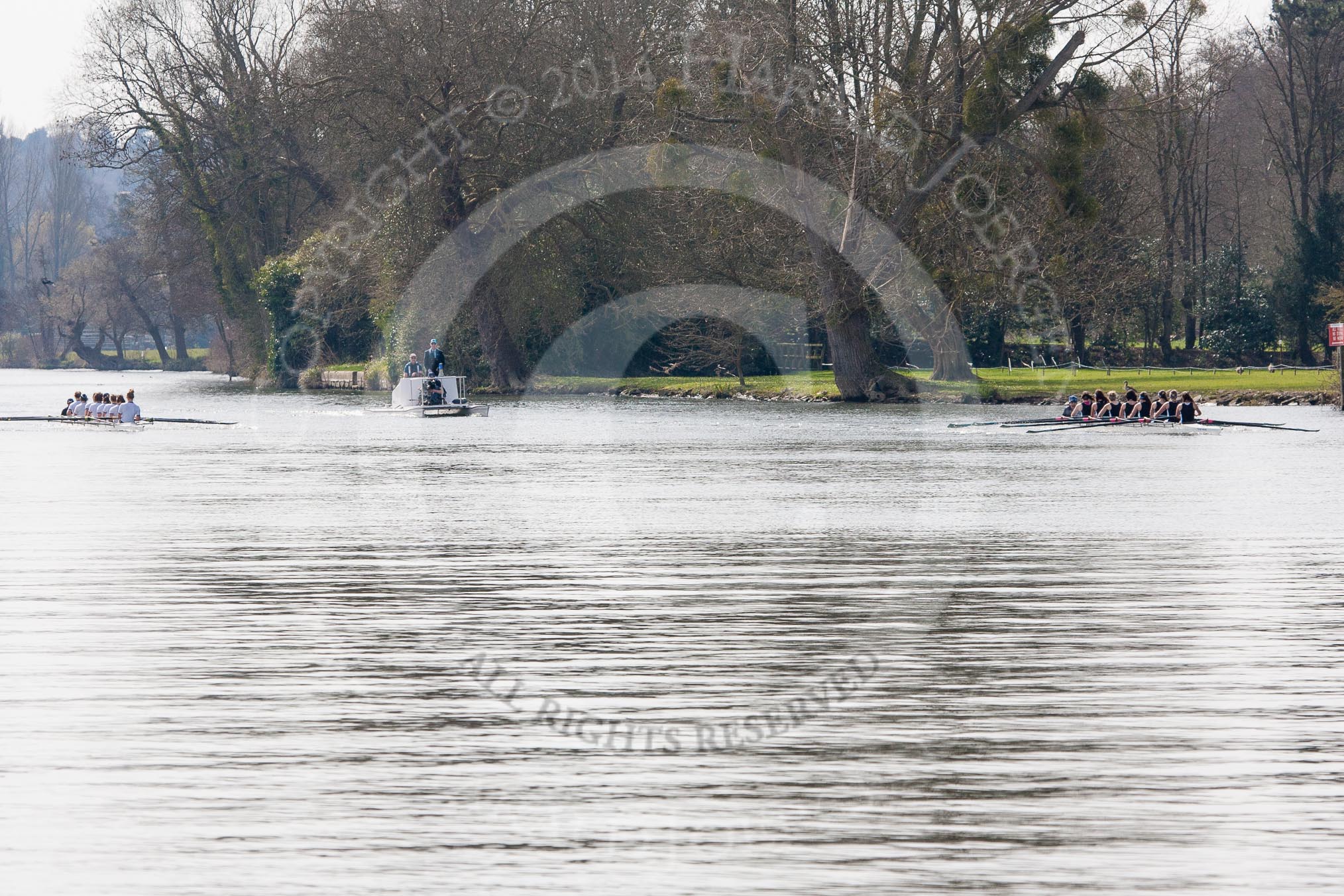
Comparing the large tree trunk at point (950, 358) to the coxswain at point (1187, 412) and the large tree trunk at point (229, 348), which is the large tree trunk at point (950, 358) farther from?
the large tree trunk at point (229, 348)

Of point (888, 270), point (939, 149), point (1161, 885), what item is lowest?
point (1161, 885)

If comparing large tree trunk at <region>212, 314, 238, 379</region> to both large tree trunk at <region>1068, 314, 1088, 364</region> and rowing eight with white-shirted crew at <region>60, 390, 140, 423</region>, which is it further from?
rowing eight with white-shirted crew at <region>60, 390, 140, 423</region>

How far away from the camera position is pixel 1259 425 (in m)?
35.6

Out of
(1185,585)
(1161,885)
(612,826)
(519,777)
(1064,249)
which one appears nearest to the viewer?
(1161,885)

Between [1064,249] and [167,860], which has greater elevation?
[1064,249]

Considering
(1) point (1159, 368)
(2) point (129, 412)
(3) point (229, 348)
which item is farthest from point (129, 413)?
(3) point (229, 348)

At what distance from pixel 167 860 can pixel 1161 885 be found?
3614mm

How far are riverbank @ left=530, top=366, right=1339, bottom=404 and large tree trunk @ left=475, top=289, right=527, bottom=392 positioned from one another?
71 centimetres

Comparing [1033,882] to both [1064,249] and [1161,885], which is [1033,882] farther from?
[1064,249]

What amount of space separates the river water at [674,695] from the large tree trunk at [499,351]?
124 ft

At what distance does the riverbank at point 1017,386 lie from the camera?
4903 cm

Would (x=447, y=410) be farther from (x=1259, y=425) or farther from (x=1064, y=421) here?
(x=1259, y=425)

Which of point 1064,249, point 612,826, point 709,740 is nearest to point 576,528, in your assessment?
point 709,740

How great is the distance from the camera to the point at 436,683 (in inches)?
404
